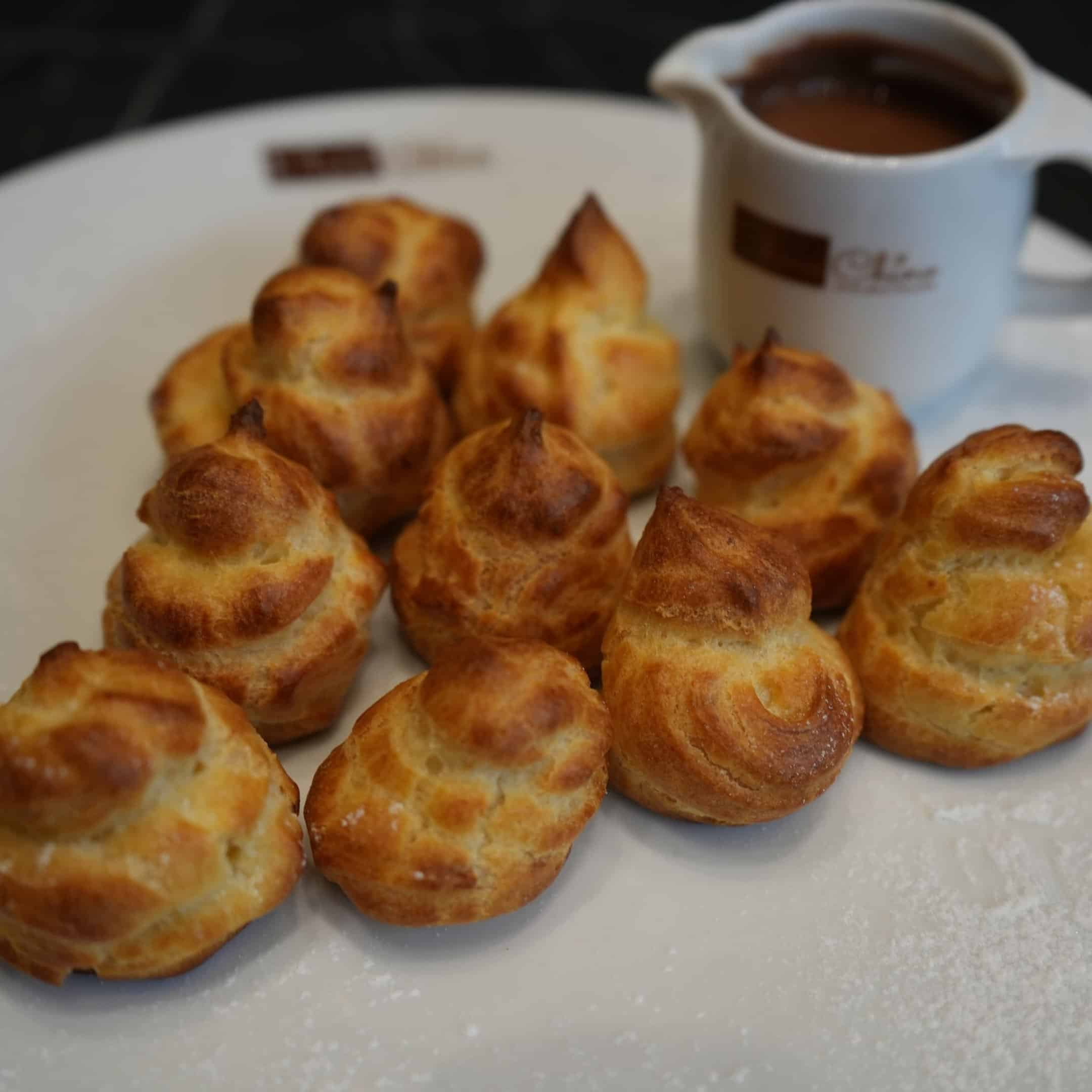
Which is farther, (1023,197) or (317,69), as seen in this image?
(317,69)

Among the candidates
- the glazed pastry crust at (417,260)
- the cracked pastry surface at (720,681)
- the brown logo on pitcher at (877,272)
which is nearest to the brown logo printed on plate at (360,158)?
the glazed pastry crust at (417,260)

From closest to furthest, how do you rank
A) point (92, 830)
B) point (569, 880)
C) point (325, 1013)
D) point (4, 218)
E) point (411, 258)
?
point (92, 830) → point (325, 1013) → point (569, 880) → point (411, 258) → point (4, 218)

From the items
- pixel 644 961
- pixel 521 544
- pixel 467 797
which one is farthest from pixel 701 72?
pixel 644 961

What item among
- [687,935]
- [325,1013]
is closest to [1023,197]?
[687,935]

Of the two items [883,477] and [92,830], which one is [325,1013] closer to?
[92,830]

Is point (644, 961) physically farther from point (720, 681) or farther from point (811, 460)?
point (811, 460)

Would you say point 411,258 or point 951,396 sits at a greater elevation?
point 411,258
